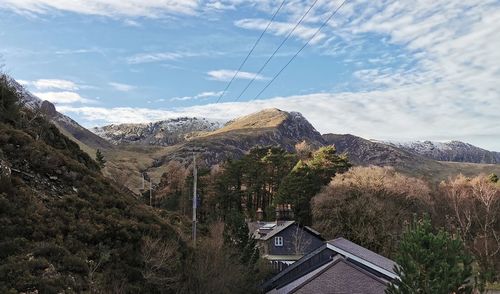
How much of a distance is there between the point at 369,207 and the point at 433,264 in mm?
34300

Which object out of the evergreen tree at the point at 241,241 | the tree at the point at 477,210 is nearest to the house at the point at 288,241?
the evergreen tree at the point at 241,241

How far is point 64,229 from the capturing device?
2411 cm

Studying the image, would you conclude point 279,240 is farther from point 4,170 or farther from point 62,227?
point 4,170

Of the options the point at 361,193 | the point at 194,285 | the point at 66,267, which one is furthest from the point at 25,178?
the point at 361,193

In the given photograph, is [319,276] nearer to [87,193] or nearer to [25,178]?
[87,193]

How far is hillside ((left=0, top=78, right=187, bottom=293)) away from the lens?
19.8 meters

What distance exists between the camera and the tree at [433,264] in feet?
57.3

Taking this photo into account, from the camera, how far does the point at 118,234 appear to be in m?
26.2

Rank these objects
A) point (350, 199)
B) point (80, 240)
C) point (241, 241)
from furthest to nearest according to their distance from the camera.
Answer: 1. point (350, 199)
2. point (241, 241)
3. point (80, 240)

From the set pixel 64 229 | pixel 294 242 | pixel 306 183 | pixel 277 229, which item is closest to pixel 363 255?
pixel 294 242

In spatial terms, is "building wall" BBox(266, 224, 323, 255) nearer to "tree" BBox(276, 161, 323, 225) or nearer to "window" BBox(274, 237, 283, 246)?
"window" BBox(274, 237, 283, 246)

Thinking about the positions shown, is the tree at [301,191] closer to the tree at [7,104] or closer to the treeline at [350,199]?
the treeline at [350,199]

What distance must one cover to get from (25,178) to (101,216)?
4.62 m

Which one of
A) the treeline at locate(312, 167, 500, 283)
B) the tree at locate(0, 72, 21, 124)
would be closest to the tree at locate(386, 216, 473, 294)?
the tree at locate(0, 72, 21, 124)
